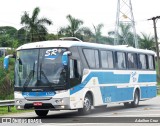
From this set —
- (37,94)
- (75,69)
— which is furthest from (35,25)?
(37,94)

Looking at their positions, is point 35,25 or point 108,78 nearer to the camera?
point 108,78

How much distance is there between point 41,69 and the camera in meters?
17.9

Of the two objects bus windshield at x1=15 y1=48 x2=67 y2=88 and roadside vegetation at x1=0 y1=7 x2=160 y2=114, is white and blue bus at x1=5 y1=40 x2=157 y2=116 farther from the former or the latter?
roadside vegetation at x1=0 y1=7 x2=160 y2=114

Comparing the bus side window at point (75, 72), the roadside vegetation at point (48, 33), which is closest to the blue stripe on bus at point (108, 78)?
the bus side window at point (75, 72)

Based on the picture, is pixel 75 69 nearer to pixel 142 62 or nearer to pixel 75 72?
pixel 75 72

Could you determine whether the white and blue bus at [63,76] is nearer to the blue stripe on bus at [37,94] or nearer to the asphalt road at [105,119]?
the blue stripe on bus at [37,94]

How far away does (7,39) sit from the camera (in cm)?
7462

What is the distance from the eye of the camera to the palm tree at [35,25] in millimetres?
61066

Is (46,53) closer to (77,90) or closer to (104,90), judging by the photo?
(77,90)

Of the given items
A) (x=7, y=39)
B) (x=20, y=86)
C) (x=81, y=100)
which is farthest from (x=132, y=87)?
(x=7, y=39)

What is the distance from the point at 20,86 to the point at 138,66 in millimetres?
9166

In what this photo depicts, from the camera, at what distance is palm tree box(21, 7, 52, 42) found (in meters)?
61.1

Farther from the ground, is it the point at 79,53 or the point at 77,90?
the point at 79,53

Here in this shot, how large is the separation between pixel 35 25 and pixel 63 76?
4445cm
